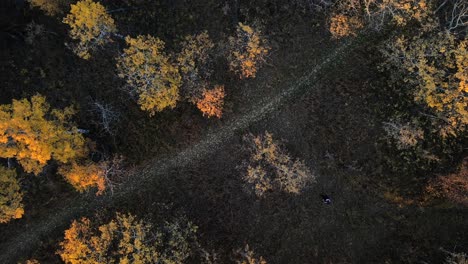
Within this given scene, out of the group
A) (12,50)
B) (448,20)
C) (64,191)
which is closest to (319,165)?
(448,20)

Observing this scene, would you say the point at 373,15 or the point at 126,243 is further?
the point at 373,15

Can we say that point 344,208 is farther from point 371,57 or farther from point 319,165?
point 371,57

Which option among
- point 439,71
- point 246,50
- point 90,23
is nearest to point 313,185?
point 246,50

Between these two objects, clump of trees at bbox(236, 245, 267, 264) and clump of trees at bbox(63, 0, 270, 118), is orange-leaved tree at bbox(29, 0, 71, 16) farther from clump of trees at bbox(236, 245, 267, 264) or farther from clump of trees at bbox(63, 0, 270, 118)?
clump of trees at bbox(236, 245, 267, 264)

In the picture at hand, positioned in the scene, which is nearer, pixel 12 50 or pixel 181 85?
pixel 181 85

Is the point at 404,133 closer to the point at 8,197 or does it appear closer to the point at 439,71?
the point at 439,71

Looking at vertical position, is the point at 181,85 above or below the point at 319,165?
above

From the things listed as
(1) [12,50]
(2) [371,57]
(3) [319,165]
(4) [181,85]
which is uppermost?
(1) [12,50]
